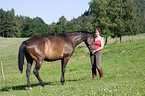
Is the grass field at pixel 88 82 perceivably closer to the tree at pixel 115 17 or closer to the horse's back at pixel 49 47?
the horse's back at pixel 49 47

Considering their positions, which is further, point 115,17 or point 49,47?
point 115,17

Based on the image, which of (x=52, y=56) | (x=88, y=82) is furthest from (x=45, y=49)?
(x=88, y=82)

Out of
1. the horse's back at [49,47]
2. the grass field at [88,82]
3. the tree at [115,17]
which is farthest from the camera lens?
the tree at [115,17]

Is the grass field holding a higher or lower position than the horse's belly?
lower

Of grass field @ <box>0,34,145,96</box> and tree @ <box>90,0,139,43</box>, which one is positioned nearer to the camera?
grass field @ <box>0,34,145,96</box>

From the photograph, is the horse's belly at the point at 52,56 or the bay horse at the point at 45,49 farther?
the horse's belly at the point at 52,56

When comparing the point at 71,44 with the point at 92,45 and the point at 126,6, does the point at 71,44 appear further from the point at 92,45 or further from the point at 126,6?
the point at 126,6

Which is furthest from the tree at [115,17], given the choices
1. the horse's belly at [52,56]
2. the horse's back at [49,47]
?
the horse's belly at [52,56]

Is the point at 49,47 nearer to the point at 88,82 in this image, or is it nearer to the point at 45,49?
the point at 45,49

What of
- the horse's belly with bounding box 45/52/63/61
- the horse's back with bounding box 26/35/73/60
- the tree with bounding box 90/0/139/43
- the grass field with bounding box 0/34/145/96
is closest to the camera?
the grass field with bounding box 0/34/145/96

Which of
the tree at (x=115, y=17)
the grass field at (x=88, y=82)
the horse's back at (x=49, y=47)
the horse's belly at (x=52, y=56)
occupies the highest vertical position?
the tree at (x=115, y=17)

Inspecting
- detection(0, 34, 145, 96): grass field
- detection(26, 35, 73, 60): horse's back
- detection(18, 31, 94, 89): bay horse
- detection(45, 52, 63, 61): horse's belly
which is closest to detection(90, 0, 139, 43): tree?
detection(0, 34, 145, 96): grass field

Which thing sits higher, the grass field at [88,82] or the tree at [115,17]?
the tree at [115,17]

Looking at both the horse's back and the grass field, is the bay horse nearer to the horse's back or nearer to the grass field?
the horse's back
